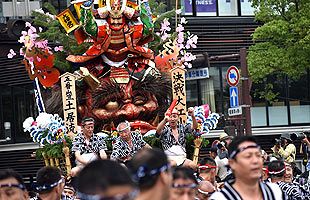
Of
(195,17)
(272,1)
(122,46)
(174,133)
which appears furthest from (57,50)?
(195,17)

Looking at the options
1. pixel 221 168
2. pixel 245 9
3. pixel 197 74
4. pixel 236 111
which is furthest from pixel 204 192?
pixel 245 9

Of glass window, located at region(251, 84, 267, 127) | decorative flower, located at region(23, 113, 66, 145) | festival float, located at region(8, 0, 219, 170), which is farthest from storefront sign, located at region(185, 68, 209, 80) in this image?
decorative flower, located at region(23, 113, 66, 145)

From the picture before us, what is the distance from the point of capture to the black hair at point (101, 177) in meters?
3.88

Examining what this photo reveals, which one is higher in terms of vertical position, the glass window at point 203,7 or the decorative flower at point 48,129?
the glass window at point 203,7

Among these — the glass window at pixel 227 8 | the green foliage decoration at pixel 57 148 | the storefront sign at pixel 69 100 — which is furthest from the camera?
the glass window at pixel 227 8

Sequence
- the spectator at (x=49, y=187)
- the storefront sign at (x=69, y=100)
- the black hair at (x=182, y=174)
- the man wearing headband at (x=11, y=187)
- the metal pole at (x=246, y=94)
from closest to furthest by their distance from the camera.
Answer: the black hair at (x=182, y=174) → the man wearing headband at (x=11, y=187) → the spectator at (x=49, y=187) → the storefront sign at (x=69, y=100) → the metal pole at (x=246, y=94)

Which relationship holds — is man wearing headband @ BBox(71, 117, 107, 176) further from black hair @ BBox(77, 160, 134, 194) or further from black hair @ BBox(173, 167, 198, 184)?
black hair @ BBox(77, 160, 134, 194)

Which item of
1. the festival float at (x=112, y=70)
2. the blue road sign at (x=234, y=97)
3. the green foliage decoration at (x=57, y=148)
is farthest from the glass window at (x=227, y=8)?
the green foliage decoration at (x=57, y=148)

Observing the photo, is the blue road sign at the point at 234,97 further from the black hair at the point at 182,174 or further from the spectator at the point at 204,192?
the black hair at the point at 182,174

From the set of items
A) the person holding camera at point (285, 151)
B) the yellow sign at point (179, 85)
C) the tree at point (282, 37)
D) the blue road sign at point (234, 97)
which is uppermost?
the tree at point (282, 37)

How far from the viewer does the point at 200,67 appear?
22.9 meters

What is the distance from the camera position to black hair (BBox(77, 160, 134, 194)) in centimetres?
388

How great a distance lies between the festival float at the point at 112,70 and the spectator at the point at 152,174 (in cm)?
1068

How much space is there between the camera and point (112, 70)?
1670 cm
